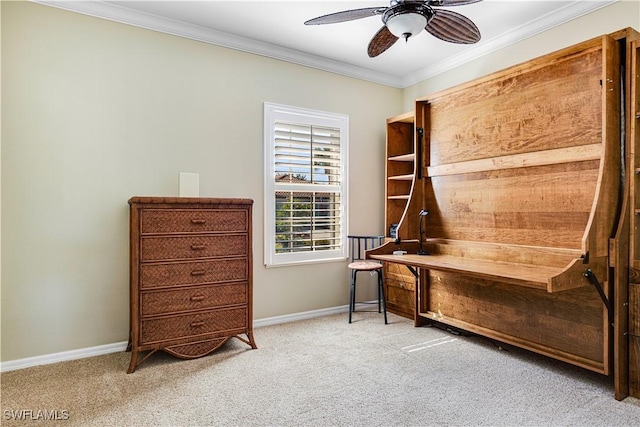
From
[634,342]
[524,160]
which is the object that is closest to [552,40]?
[524,160]

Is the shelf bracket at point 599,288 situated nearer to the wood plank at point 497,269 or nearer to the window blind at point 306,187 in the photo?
the wood plank at point 497,269

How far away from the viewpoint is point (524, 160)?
270 cm

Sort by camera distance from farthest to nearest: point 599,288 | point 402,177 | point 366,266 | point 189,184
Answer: point 402,177, point 366,266, point 189,184, point 599,288

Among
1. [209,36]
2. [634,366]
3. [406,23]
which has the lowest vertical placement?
[634,366]

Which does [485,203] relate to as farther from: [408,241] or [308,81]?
[308,81]

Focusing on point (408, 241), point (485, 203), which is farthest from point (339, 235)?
point (485, 203)

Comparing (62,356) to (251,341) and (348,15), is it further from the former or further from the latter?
(348,15)

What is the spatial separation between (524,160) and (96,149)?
10.3 feet

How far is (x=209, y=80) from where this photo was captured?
333 centimetres

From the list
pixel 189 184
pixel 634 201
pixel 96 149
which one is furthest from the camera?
pixel 189 184

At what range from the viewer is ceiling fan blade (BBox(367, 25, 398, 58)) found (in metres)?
2.49

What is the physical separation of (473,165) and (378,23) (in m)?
1.41

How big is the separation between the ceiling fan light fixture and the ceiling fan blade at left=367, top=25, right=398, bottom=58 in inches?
8.2

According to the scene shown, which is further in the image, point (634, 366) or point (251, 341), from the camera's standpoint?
point (251, 341)
